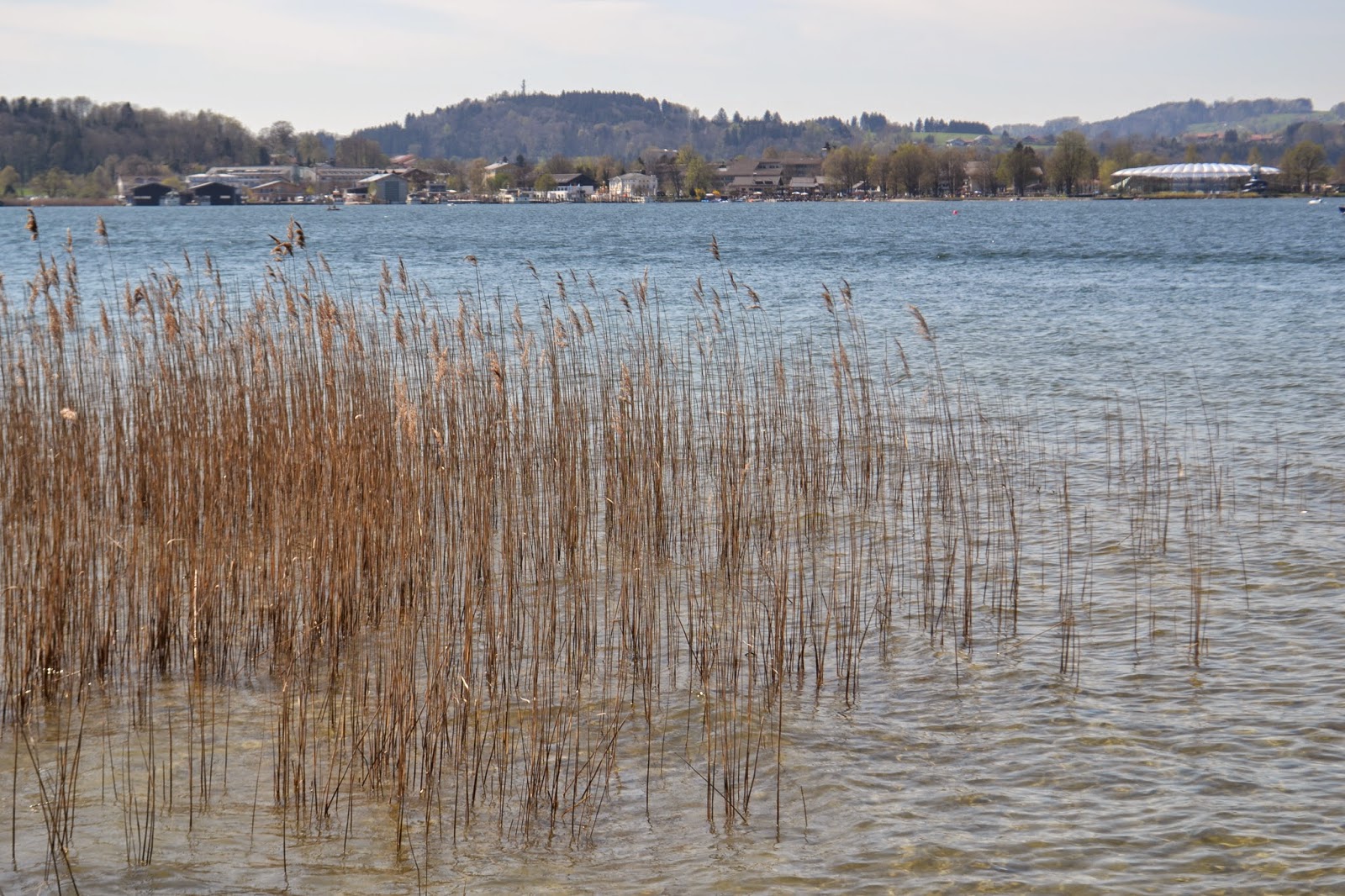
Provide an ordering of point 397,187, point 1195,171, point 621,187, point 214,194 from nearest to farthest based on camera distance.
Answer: point 214,194 → point 1195,171 → point 397,187 → point 621,187

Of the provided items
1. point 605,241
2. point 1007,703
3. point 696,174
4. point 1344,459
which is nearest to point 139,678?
point 1007,703

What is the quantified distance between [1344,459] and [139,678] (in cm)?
1141

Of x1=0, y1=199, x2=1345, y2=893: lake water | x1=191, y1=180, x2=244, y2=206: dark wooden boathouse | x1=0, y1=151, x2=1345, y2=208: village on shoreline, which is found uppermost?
x1=0, y1=151, x2=1345, y2=208: village on shoreline

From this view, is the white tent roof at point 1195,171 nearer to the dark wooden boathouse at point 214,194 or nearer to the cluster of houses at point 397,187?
the cluster of houses at point 397,187

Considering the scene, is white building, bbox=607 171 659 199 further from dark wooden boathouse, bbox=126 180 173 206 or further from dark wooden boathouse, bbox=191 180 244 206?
dark wooden boathouse, bbox=126 180 173 206

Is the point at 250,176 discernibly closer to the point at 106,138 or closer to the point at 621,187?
the point at 106,138

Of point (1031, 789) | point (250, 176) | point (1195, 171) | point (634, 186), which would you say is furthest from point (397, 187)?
point (1031, 789)

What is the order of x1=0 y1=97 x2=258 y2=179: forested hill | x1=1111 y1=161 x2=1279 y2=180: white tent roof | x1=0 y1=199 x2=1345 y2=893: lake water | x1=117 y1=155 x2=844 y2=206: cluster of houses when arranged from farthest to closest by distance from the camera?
x1=1111 y1=161 x2=1279 y2=180: white tent roof → x1=117 y1=155 x2=844 y2=206: cluster of houses → x1=0 y1=97 x2=258 y2=179: forested hill → x1=0 y1=199 x2=1345 y2=893: lake water

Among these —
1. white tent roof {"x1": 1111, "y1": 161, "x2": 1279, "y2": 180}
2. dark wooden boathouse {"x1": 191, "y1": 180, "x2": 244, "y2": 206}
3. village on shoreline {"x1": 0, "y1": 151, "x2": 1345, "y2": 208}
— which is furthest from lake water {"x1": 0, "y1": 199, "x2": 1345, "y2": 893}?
white tent roof {"x1": 1111, "y1": 161, "x2": 1279, "y2": 180}

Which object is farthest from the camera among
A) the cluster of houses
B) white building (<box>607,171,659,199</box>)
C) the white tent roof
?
white building (<box>607,171,659,199</box>)

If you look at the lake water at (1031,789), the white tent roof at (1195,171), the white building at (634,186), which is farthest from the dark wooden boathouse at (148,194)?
the lake water at (1031,789)

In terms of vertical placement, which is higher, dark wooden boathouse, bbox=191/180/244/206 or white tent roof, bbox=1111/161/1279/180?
white tent roof, bbox=1111/161/1279/180

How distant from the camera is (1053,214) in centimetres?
10375

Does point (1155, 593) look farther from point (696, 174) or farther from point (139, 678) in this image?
point (696, 174)
